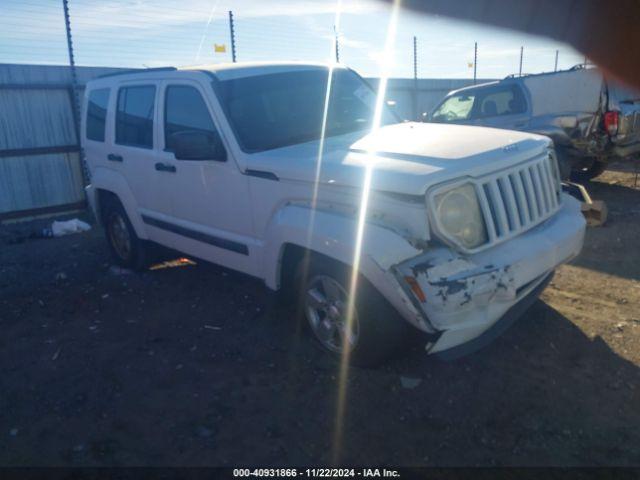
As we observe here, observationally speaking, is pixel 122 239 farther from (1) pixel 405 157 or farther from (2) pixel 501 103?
(2) pixel 501 103

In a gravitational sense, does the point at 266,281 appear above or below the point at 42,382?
above

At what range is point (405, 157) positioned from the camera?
3201 millimetres

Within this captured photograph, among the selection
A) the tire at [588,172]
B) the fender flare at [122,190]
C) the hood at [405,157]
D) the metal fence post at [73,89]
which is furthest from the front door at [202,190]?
the tire at [588,172]

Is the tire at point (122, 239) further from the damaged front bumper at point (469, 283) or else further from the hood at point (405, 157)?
the damaged front bumper at point (469, 283)

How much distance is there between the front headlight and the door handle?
248cm

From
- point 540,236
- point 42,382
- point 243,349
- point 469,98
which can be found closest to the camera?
point 540,236

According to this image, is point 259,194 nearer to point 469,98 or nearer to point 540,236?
point 540,236

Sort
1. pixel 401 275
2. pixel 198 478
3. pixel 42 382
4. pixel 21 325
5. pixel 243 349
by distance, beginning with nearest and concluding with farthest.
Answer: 1. pixel 198 478
2. pixel 401 275
3. pixel 42 382
4. pixel 243 349
5. pixel 21 325

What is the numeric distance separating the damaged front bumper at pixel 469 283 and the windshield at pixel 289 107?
1.61 meters

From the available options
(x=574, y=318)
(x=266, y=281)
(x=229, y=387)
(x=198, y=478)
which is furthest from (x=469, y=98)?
(x=198, y=478)

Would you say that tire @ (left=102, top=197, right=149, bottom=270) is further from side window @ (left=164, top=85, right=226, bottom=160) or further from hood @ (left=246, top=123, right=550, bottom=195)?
hood @ (left=246, top=123, right=550, bottom=195)

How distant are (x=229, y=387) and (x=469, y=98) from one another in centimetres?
731

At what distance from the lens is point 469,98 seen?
9117mm

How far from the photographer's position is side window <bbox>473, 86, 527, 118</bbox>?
8.41 metres
